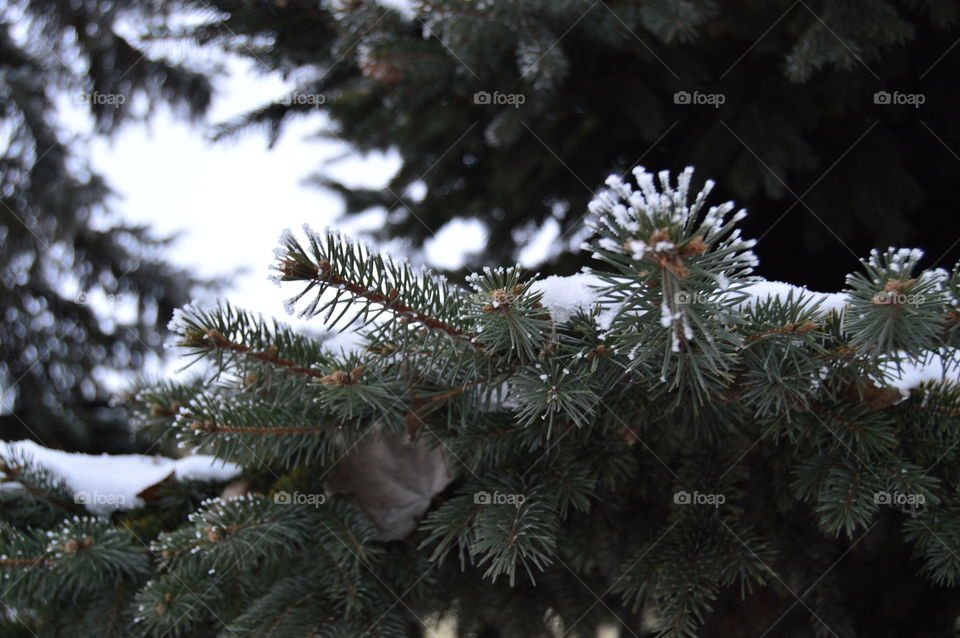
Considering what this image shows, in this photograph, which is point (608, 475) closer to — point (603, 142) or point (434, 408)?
point (434, 408)

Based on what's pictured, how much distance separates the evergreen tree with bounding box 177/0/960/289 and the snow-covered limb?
694mm

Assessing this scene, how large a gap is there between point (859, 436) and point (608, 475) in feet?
0.77

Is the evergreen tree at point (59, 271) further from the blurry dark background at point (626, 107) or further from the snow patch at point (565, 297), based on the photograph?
the snow patch at point (565, 297)

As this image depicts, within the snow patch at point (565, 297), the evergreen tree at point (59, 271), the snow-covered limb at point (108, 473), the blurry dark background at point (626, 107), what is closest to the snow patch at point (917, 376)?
the snow patch at point (565, 297)

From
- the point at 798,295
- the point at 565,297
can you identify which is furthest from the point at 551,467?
the point at 798,295

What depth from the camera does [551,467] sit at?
2.41 feet

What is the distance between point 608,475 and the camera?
0.75 metres

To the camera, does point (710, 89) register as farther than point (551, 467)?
Yes

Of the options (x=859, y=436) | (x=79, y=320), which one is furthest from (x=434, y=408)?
(x=79, y=320)

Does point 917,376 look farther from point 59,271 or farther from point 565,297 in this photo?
point 59,271

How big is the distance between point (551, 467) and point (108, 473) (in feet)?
2.03

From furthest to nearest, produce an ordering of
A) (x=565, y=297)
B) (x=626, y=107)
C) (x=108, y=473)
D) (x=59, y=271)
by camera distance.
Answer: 1. (x=59, y=271)
2. (x=626, y=107)
3. (x=108, y=473)
4. (x=565, y=297)

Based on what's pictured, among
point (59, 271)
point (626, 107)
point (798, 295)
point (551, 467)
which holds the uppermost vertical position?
point (59, 271)

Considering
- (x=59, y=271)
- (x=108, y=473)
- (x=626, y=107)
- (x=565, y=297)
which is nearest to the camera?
(x=565, y=297)
